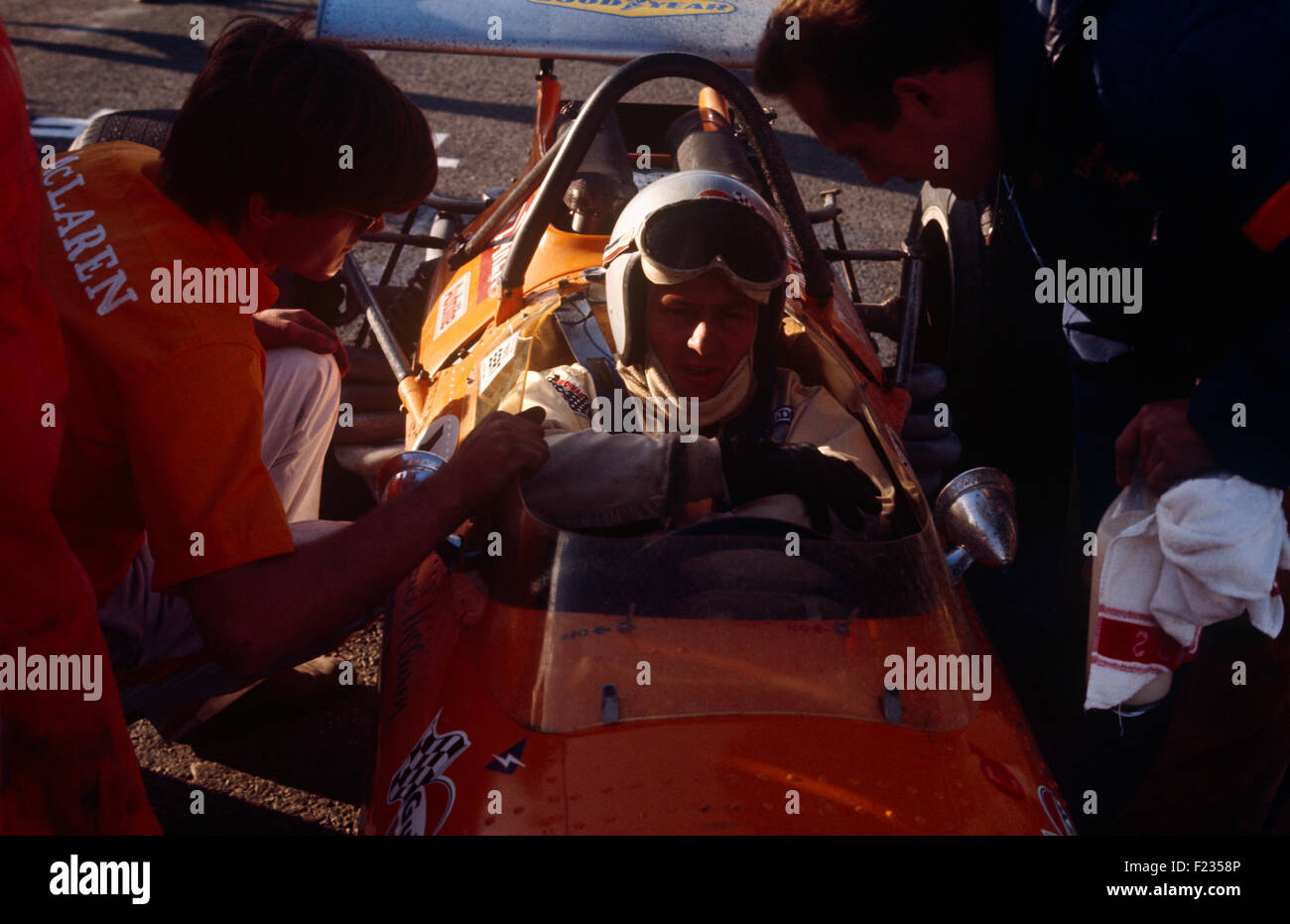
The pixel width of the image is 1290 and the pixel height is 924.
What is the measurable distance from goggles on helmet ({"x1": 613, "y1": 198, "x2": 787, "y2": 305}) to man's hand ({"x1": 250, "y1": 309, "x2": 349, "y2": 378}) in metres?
0.89

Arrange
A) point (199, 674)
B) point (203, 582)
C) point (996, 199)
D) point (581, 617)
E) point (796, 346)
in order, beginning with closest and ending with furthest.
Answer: point (203, 582) → point (581, 617) → point (199, 674) → point (796, 346) → point (996, 199)

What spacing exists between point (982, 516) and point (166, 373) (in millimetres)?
1424

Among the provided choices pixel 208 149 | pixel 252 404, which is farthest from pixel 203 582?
pixel 208 149

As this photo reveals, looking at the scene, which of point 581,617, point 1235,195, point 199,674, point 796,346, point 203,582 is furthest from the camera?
point 796,346

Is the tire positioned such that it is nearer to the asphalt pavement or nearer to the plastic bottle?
the asphalt pavement

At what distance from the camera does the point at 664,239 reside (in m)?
2.37

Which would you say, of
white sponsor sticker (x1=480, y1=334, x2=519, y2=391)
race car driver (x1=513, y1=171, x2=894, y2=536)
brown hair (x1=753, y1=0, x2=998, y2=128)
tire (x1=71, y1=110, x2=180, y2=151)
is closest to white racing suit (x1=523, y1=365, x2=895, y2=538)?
race car driver (x1=513, y1=171, x2=894, y2=536)

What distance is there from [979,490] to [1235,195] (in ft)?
2.17

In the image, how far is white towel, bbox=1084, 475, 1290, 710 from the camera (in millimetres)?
1671

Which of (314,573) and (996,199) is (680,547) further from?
(996,199)
